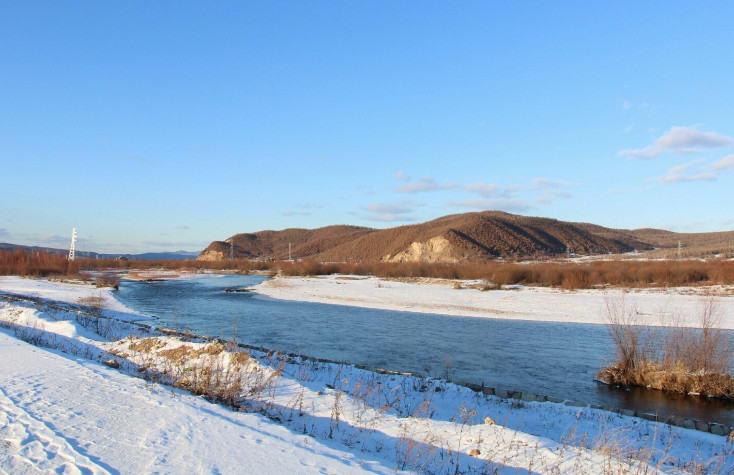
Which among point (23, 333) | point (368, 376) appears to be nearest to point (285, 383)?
point (368, 376)

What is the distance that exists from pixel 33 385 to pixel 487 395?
830 cm

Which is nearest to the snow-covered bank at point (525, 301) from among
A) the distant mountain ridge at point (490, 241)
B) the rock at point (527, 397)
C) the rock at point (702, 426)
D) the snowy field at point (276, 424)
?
the rock at point (702, 426)

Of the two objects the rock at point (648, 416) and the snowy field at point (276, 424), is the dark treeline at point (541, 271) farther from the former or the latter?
the snowy field at point (276, 424)

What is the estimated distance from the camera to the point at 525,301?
30.0 m

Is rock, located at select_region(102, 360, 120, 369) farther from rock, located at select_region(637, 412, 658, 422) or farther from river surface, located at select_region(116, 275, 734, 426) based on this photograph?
rock, located at select_region(637, 412, 658, 422)

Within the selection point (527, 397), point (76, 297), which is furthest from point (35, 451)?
point (76, 297)

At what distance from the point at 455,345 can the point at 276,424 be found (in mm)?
11684

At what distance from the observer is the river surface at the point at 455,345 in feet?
38.2

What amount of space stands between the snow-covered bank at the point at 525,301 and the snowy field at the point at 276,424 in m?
14.1

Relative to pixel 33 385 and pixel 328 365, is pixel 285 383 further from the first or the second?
pixel 33 385

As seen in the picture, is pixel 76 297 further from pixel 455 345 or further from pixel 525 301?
pixel 525 301

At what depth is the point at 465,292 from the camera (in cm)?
3678

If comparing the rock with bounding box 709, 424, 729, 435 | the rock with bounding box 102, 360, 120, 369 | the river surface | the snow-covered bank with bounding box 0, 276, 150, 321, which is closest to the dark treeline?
the snow-covered bank with bounding box 0, 276, 150, 321

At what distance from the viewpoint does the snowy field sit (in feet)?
16.9
